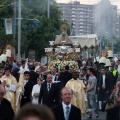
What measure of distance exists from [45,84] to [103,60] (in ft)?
43.6

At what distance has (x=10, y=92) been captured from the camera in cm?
1414

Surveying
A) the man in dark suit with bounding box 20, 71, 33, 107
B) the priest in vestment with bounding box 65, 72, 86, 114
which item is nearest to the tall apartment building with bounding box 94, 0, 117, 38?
the priest in vestment with bounding box 65, 72, 86, 114

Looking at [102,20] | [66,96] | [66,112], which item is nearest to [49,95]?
[66,96]

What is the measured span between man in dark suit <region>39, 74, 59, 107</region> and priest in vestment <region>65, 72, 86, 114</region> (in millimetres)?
1488

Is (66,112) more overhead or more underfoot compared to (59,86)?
more overhead

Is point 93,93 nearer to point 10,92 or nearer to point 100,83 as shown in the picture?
point 100,83

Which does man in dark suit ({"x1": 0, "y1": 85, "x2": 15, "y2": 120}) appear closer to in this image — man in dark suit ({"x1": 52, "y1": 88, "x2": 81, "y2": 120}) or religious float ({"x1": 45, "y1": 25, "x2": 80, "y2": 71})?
man in dark suit ({"x1": 52, "y1": 88, "x2": 81, "y2": 120})

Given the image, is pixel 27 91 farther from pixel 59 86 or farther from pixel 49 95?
pixel 49 95

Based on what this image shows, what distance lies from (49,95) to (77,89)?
7.04 feet

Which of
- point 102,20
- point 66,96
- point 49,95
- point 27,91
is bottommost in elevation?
point 27,91

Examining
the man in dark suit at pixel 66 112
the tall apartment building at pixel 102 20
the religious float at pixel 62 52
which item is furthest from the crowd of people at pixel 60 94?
the tall apartment building at pixel 102 20

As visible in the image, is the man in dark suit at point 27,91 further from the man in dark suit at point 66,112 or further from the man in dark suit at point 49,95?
the man in dark suit at point 66,112

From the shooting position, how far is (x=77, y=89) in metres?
14.5

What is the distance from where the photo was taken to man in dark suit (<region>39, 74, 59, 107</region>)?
40.8 feet
